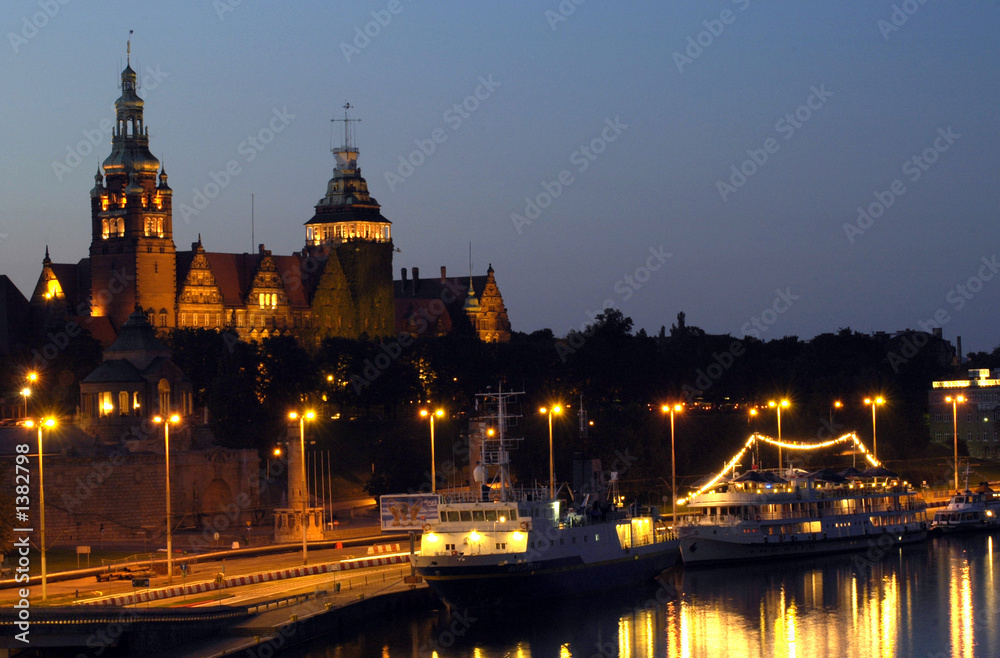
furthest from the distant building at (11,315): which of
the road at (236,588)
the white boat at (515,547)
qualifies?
the white boat at (515,547)

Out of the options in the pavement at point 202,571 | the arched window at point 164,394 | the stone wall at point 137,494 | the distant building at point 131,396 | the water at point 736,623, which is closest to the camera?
the water at point 736,623

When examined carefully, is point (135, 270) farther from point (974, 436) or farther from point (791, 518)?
point (791, 518)

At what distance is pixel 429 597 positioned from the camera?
3007 inches

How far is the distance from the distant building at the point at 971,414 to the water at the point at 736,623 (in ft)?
243

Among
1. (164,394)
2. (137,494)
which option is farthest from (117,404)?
(137,494)

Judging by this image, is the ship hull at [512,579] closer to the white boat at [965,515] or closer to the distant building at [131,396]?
the white boat at [965,515]

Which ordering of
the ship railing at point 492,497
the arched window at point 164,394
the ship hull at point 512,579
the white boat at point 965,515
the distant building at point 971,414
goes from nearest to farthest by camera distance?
1. the ship hull at point 512,579
2. the ship railing at point 492,497
3. the white boat at point 965,515
4. the arched window at point 164,394
5. the distant building at point 971,414

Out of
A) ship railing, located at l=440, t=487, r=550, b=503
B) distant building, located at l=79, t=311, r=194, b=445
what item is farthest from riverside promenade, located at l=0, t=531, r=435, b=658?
distant building, located at l=79, t=311, r=194, b=445

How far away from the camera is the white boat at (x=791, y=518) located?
94.1m

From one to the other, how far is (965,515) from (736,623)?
41.2 m

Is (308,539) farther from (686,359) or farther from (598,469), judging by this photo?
(686,359)

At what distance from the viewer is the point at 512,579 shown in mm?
75250

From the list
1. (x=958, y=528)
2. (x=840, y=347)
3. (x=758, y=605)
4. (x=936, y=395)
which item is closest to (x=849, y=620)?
(x=758, y=605)

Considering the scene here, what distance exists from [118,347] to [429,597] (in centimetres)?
5275
